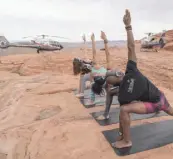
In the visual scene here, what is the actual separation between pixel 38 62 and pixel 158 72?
5649 mm

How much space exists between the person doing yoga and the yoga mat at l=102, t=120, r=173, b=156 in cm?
13

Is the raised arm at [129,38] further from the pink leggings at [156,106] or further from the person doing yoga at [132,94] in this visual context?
the pink leggings at [156,106]

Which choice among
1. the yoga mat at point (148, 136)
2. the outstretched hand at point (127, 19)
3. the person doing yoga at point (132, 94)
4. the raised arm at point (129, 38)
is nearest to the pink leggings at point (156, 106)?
the person doing yoga at point (132, 94)

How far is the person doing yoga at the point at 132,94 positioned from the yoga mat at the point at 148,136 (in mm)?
132

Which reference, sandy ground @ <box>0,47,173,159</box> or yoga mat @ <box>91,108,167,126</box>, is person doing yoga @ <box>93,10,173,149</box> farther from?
yoga mat @ <box>91,108,167,126</box>

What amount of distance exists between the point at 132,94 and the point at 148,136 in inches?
35.0

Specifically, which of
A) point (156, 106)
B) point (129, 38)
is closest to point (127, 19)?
point (129, 38)

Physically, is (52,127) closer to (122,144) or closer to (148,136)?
(122,144)

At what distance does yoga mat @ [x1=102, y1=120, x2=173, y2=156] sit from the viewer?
132 inches

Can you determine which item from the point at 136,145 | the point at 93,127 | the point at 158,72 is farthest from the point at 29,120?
the point at 158,72

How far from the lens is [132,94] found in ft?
10.3

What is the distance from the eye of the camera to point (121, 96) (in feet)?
10.5

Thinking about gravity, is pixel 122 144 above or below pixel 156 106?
below

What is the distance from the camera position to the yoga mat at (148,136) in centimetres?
336
